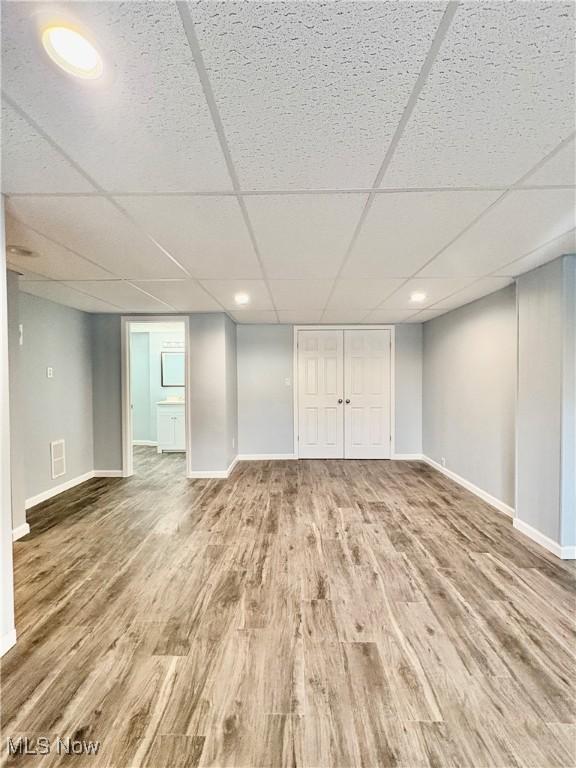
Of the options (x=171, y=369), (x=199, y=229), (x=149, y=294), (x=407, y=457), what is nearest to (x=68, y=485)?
(x=149, y=294)

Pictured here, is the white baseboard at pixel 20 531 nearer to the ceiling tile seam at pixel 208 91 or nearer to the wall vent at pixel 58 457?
the wall vent at pixel 58 457

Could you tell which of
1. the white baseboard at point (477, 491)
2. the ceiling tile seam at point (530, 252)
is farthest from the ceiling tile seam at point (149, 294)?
the white baseboard at point (477, 491)

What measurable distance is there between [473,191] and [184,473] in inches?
195

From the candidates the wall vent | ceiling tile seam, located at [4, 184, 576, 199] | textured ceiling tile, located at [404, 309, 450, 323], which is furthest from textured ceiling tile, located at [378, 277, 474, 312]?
Answer: the wall vent

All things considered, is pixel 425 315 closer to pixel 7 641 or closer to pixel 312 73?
pixel 312 73

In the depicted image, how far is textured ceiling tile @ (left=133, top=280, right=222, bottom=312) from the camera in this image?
3.39m

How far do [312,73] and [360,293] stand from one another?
110 inches

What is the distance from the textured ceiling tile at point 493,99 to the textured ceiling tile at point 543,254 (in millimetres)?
1107

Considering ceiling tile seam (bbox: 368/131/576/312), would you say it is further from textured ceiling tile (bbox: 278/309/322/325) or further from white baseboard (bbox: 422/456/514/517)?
white baseboard (bbox: 422/456/514/517)

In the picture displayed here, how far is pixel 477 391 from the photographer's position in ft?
13.4

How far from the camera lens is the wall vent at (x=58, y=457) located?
4.20 meters

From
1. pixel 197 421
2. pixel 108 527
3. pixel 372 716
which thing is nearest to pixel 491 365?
pixel 372 716

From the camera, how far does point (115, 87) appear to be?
42.6 inches

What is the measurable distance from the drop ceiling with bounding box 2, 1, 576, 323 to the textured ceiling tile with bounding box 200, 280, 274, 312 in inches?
25.8
